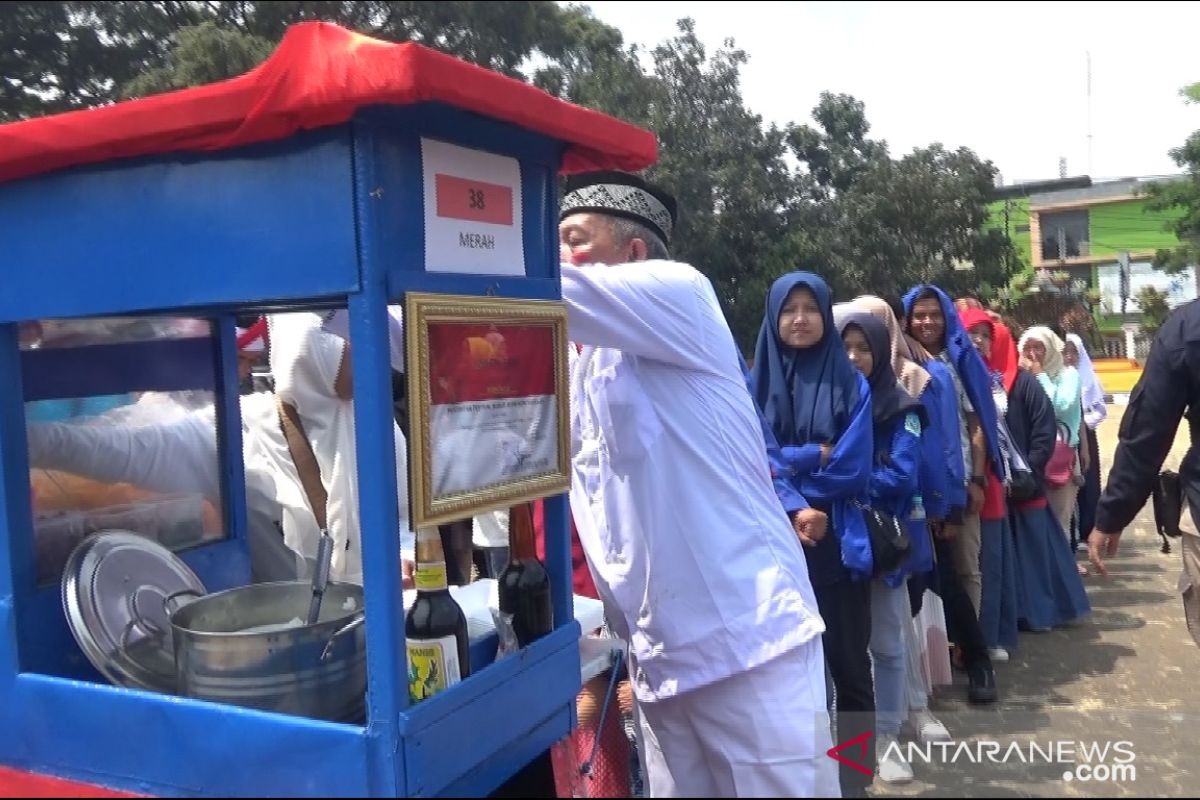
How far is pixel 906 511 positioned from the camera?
11.9 feet

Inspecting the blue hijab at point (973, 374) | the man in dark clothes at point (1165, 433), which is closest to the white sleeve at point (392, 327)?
the man in dark clothes at point (1165, 433)

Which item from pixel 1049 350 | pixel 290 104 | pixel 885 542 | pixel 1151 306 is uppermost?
pixel 1151 306

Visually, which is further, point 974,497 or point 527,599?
point 974,497

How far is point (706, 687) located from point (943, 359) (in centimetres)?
317

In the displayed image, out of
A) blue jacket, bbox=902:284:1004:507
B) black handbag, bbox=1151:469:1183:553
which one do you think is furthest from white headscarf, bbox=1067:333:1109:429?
black handbag, bbox=1151:469:1183:553

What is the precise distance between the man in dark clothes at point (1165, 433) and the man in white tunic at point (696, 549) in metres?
1.70

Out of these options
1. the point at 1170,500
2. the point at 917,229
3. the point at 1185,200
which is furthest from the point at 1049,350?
the point at 1185,200

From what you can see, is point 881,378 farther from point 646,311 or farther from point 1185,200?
point 1185,200

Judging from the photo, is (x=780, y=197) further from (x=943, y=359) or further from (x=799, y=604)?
(x=799, y=604)

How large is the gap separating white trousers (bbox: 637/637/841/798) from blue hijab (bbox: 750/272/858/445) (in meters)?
1.28

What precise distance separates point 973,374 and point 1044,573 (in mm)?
1639

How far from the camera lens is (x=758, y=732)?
2002 mm

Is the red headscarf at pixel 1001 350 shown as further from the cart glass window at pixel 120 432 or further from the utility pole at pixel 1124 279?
the utility pole at pixel 1124 279

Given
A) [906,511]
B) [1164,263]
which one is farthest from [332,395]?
[1164,263]
